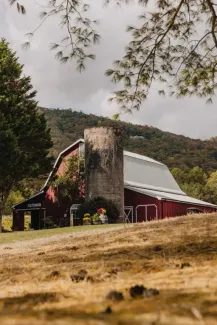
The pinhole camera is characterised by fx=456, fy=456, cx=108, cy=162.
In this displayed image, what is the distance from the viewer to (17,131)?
3566 cm

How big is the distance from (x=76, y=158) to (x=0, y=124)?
8594mm

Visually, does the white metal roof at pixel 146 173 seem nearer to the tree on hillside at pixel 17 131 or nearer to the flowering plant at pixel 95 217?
the tree on hillside at pixel 17 131

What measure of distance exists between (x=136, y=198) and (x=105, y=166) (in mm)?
4364

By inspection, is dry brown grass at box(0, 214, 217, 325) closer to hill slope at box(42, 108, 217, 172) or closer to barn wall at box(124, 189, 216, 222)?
barn wall at box(124, 189, 216, 222)

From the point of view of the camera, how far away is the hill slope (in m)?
95.8

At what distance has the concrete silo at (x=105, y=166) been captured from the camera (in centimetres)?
3531

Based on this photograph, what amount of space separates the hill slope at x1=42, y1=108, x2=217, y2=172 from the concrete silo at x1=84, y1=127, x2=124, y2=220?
154 ft

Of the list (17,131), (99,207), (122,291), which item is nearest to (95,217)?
(99,207)

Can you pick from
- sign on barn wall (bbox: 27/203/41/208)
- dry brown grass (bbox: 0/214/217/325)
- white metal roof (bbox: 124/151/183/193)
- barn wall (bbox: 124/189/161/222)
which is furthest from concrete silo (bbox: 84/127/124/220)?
dry brown grass (bbox: 0/214/217/325)

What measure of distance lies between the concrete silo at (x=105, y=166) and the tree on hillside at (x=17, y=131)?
431 centimetres

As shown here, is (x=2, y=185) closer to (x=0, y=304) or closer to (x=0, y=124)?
(x=0, y=124)

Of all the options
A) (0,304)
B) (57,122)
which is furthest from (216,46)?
(57,122)

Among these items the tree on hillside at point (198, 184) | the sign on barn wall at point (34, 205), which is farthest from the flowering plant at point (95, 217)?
the tree on hillside at point (198, 184)

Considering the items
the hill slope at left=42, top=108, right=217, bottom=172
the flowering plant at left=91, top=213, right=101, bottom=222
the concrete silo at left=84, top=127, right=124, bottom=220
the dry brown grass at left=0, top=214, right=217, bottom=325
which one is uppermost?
the hill slope at left=42, top=108, right=217, bottom=172
